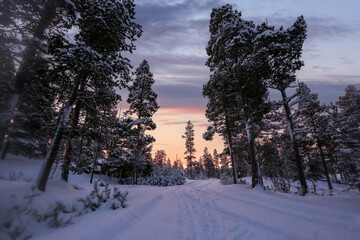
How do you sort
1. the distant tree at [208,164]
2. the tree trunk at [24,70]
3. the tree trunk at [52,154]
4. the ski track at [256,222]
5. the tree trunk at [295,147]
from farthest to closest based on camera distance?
1. the distant tree at [208,164]
2. the tree trunk at [295,147]
3. the tree trunk at [24,70]
4. the tree trunk at [52,154]
5. the ski track at [256,222]

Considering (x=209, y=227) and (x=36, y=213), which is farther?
(x=36, y=213)

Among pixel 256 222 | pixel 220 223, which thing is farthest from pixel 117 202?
pixel 256 222

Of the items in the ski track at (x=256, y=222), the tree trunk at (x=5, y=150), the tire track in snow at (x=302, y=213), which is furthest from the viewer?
the tree trunk at (x=5, y=150)

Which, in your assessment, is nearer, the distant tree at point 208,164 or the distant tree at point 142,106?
the distant tree at point 142,106

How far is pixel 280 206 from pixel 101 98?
31.8 ft

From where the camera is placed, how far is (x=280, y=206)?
560cm

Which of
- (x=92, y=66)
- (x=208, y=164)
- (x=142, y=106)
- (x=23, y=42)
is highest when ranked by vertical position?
(x=142, y=106)

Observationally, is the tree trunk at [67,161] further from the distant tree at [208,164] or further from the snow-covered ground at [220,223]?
the distant tree at [208,164]

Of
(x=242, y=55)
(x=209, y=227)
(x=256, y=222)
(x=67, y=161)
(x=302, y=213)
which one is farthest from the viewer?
(x=242, y=55)

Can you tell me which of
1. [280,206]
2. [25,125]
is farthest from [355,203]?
[25,125]

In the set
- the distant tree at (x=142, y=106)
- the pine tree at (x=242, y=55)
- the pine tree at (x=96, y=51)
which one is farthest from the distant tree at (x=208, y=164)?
the pine tree at (x=96, y=51)

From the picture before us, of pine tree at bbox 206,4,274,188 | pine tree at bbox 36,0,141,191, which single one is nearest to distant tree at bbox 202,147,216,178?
pine tree at bbox 206,4,274,188

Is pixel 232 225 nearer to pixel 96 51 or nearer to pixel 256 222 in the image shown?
pixel 256 222

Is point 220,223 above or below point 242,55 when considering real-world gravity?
below
